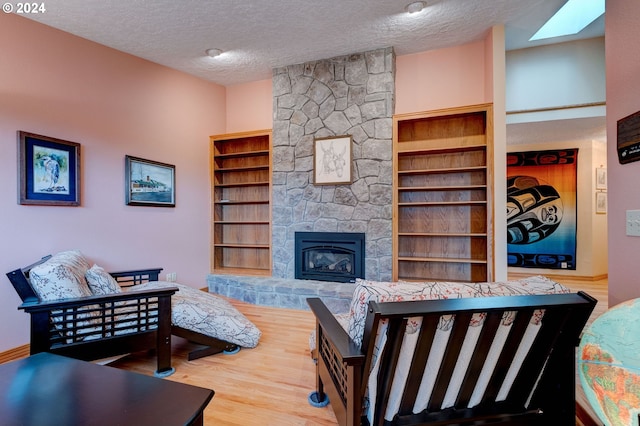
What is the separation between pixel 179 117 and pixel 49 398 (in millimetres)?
3743

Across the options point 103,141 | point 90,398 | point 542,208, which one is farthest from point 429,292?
point 542,208

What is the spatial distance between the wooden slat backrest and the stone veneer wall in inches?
95.7

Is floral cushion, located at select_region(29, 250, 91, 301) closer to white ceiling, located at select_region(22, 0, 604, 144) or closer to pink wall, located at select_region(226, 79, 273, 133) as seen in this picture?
white ceiling, located at select_region(22, 0, 604, 144)

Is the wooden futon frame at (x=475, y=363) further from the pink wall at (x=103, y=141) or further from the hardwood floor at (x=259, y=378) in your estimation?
the pink wall at (x=103, y=141)

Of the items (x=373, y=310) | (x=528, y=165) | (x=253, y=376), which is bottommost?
(x=253, y=376)

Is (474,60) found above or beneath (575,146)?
above

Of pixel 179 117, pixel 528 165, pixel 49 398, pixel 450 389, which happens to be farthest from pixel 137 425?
pixel 528 165

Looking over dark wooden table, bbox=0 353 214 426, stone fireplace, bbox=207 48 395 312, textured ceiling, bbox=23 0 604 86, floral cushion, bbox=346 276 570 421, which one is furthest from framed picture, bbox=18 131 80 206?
floral cushion, bbox=346 276 570 421

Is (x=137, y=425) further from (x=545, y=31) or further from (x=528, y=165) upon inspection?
(x=528, y=165)

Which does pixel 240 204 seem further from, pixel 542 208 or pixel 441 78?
pixel 542 208

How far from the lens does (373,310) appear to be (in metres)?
1.01

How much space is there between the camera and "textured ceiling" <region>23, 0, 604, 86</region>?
2762 millimetres

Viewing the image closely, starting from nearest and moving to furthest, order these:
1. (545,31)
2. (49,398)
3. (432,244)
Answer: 1. (49,398)
2. (545,31)
3. (432,244)

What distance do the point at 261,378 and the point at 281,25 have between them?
3.23 meters
